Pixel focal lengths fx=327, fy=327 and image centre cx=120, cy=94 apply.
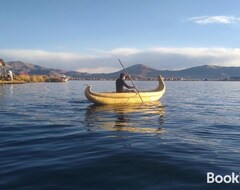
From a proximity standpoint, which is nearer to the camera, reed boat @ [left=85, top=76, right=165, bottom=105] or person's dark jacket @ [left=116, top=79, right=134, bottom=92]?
reed boat @ [left=85, top=76, right=165, bottom=105]

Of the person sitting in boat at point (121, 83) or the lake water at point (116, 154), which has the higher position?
the person sitting in boat at point (121, 83)

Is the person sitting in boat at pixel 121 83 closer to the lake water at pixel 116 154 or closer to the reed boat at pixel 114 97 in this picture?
the reed boat at pixel 114 97

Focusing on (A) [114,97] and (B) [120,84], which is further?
(B) [120,84]

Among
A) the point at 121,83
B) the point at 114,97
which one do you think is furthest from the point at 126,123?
Result: the point at 121,83

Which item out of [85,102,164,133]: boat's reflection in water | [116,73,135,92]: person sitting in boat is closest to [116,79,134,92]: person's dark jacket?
[116,73,135,92]: person sitting in boat

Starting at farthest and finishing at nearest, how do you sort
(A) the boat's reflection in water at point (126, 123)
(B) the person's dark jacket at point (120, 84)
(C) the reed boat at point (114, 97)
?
(B) the person's dark jacket at point (120, 84) < (C) the reed boat at point (114, 97) < (A) the boat's reflection in water at point (126, 123)

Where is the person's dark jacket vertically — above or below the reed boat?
above

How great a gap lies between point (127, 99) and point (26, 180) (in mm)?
19154

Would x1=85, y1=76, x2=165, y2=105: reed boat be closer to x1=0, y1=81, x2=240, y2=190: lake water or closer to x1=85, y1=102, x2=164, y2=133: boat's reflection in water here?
x1=85, y1=102, x2=164, y2=133: boat's reflection in water

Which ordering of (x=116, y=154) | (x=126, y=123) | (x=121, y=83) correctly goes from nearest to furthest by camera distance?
(x=116, y=154)
(x=126, y=123)
(x=121, y=83)

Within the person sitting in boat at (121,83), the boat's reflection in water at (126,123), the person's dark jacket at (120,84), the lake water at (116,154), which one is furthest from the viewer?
the person's dark jacket at (120,84)

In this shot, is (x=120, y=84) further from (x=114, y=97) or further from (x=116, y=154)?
(x=116, y=154)

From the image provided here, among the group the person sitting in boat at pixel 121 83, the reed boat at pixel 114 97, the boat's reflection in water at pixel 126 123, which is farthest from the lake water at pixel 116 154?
the person sitting in boat at pixel 121 83

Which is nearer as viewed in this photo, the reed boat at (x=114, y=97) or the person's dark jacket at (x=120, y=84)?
the reed boat at (x=114, y=97)
